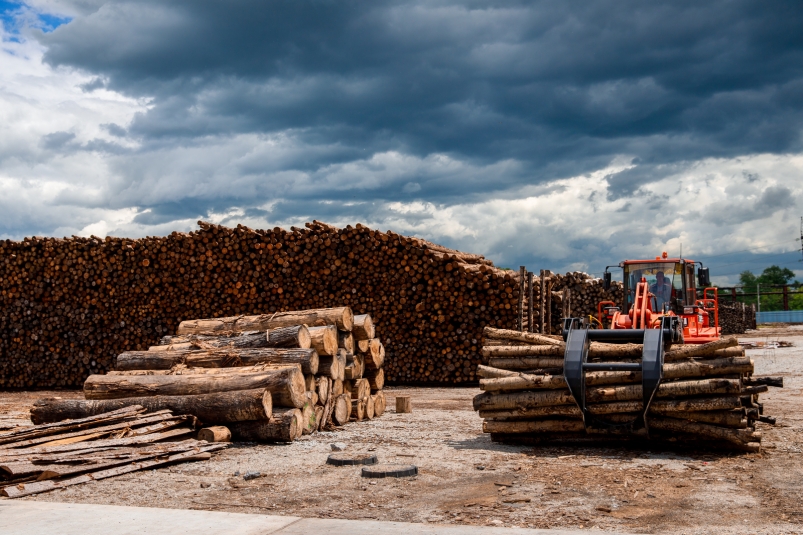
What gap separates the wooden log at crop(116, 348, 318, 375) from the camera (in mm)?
9852

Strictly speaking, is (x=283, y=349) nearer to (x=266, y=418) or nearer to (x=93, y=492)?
(x=266, y=418)

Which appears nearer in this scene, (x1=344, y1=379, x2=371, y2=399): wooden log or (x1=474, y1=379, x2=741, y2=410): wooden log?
(x1=474, y1=379, x2=741, y2=410): wooden log

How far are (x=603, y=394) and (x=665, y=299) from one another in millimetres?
4773

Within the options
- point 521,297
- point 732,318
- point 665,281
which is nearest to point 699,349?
point 665,281

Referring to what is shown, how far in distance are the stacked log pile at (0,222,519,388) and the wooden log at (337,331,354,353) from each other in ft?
17.5

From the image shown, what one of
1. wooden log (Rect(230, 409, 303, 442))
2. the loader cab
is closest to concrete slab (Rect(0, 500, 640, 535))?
wooden log (Rect(230, 409, 303, 442))

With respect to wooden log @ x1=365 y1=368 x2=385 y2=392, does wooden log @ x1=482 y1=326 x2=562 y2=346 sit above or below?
above

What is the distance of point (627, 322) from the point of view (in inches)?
449

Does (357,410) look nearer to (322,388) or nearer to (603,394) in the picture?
(322,388)

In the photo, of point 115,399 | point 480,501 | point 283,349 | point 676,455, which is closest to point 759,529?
point 480,501

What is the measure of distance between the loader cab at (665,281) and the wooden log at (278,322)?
15.9 feet

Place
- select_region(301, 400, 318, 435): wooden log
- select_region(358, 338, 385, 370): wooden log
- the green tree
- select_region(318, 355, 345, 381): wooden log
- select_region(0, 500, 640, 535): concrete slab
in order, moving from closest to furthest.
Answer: select_region(0, 500, 640, 535): concrete slab, select_region(301, 400, 318, 435): wooden log, select_region(318, 355, 345, 381): wooden log, select_region(358, 338, 385, 370): wooden log, the green tree

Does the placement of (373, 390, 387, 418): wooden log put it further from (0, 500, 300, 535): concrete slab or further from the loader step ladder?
(0, 500, 300, 535): concrete slab

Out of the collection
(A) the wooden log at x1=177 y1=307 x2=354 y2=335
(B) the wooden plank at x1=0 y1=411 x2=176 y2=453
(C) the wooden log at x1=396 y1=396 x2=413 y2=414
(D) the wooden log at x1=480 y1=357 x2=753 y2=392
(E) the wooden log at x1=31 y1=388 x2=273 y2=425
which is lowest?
(C) the wooden log at x1=396 y1=396 x2=413 y2=414
